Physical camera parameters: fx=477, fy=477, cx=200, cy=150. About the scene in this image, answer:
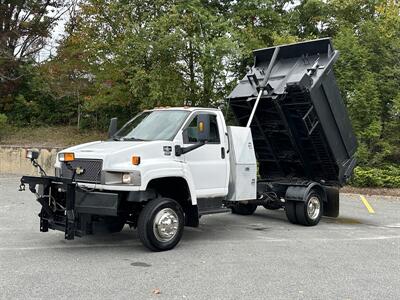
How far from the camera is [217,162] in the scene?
8109mm

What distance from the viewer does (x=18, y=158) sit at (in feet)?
59.8

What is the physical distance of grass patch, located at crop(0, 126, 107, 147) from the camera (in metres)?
20.3

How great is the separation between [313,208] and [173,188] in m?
3.64

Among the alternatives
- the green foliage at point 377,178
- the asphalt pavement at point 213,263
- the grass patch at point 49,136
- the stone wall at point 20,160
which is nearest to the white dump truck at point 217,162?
the asphalt pavement at point 213,263

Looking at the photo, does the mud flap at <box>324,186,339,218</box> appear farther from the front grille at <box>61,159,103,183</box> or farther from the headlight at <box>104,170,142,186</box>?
the front grille at <box>61,159,103,183</box>

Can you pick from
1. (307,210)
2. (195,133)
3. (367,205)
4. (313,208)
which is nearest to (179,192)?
(195,133)

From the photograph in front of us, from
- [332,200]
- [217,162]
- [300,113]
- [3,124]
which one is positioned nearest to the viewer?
[217,162]

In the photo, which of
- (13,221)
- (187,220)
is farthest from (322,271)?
(13,221)

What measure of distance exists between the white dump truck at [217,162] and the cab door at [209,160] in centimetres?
2

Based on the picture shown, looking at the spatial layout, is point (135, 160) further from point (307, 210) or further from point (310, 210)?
point (310, 210)

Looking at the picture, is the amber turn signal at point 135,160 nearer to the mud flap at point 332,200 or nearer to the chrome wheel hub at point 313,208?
the chrome wheel hub at point 313,208

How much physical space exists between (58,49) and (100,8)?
12.5ft

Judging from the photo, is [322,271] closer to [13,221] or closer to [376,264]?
[376,264]

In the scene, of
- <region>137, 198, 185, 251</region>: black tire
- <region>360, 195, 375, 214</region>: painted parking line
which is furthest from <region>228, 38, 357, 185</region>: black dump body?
<region>137, 198, 185, 251</region>: black tire
